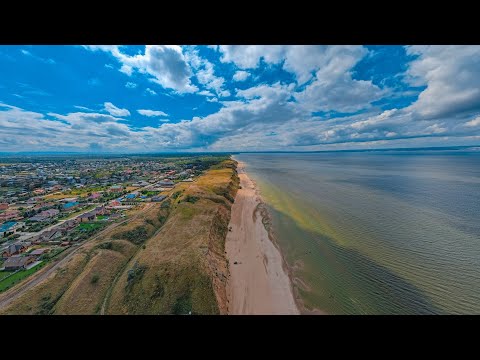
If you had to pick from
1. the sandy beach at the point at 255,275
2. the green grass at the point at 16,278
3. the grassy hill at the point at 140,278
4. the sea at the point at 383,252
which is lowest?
the sea at the point at 383,252

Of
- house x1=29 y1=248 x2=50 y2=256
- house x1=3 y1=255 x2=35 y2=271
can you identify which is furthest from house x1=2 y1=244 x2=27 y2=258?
house x1=3 y1=255 x2=35 y2=271

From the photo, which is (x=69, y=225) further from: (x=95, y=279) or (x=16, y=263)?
(x=95, y=279)

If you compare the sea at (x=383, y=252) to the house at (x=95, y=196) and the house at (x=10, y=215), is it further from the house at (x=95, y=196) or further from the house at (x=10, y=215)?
the house at (x=10, y=215)

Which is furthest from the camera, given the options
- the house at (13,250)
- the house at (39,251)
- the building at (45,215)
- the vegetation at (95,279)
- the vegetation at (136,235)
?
the building at (45,215)

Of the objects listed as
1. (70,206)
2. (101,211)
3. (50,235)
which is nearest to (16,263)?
(50,235)

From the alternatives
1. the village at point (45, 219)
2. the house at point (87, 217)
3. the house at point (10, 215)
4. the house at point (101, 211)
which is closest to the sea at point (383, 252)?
the village at point (45, 219)

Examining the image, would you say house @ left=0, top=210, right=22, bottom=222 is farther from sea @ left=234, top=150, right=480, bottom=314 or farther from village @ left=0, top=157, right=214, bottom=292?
sea @ left=234, top=150, right=480, bottom=314
